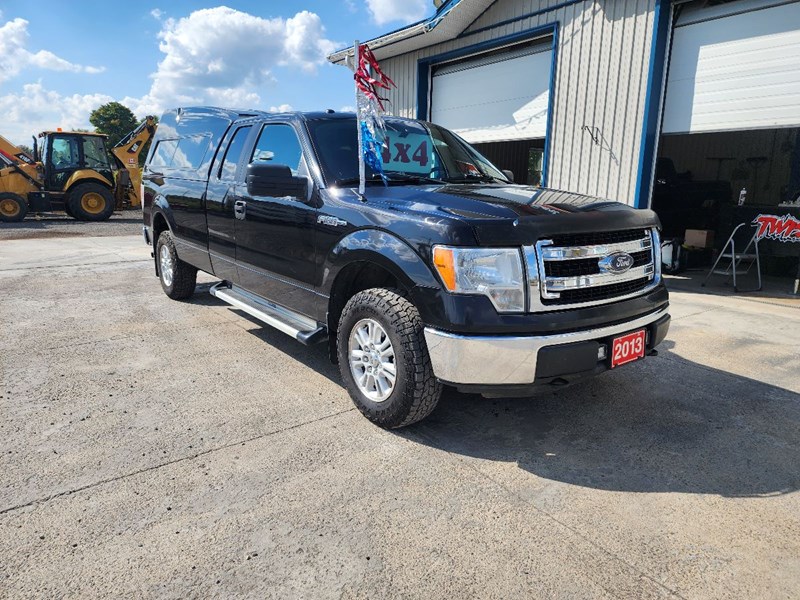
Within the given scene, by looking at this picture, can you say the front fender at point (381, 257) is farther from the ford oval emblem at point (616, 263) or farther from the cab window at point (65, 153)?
the cab window at point (65, 153)

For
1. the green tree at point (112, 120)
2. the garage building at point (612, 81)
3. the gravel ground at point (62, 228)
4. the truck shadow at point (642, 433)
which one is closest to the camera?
the truck shadow at point (642, 433)

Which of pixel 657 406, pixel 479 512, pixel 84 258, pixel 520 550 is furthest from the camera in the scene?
pixel 84 258

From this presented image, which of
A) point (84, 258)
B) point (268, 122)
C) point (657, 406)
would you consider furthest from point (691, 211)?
point (84, 258)

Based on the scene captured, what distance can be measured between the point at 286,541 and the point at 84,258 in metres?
8.94

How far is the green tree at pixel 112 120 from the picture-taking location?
5781 cm

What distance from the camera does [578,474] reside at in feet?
9.16

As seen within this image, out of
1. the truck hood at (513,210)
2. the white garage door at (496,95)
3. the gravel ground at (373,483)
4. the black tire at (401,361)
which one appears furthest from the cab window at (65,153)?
the black tire at (401,361)

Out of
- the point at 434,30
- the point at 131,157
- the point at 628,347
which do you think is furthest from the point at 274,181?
the point at 131,157

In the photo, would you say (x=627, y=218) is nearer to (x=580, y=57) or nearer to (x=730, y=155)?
(x=580, y=57)

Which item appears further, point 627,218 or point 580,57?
point 580,57

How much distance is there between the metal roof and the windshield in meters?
4.94

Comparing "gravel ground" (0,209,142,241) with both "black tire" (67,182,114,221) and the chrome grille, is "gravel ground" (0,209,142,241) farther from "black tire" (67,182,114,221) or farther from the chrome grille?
the chrome grille

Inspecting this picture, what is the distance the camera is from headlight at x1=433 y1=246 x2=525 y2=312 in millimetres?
2697

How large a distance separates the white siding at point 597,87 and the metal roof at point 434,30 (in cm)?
Result: 59
